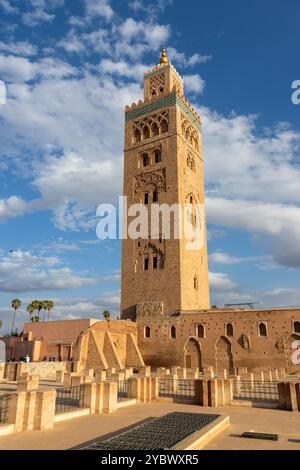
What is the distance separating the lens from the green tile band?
1307 inches

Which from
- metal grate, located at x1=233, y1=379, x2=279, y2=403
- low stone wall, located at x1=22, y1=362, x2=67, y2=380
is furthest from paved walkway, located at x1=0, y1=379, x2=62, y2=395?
metal grate, located at x1=233, y1=379, x2=279, y2=403

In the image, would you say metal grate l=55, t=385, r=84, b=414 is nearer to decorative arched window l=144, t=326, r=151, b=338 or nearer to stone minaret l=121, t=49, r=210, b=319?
decorative arched window l=144, t=326, r=151, b=338

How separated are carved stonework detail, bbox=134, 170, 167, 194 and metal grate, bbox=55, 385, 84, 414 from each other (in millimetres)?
20960

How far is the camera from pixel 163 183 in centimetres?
3152

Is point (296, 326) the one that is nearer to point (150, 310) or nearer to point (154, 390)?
point (150, 310)

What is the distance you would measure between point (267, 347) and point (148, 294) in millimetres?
10175

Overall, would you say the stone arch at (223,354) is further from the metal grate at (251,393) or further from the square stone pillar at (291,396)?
the square stone pillar at (291,396)

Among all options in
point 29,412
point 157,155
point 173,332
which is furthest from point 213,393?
point 157,155

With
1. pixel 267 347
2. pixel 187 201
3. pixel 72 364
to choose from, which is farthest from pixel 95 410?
pixel 187 201

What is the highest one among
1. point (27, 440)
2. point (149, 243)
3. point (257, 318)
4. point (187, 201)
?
point (187, 201)

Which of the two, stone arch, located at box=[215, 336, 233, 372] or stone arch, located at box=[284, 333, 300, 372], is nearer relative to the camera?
stone arch, located at box=[284, 333, 300, 372]

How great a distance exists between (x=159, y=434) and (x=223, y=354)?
18797 mm
